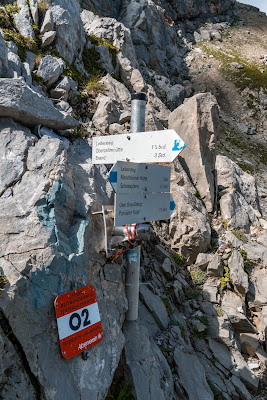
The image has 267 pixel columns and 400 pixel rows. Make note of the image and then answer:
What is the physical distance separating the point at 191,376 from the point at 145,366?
5.55ft

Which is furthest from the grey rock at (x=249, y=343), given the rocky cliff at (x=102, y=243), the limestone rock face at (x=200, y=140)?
the limestone rock face at (x=200, y=140)

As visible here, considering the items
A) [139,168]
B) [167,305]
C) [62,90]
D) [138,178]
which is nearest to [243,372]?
[167,305]

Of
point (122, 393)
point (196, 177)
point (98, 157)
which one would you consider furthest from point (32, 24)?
point (122, 393)

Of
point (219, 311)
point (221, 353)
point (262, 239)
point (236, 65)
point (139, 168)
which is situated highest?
point (236, 65)

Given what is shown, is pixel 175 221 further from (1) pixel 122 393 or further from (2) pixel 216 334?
(1) pixel 122 393

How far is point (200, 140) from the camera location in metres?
13.8

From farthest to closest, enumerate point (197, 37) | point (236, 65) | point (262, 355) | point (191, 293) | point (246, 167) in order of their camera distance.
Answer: point (197, 37) → point (236, 65) → point (246, 167) → point (191, 293) → point (262, 355)

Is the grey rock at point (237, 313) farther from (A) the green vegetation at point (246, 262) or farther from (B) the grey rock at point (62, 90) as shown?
(B) the grey rock at point (62, 90)

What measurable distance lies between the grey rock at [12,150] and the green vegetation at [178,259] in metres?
6.85

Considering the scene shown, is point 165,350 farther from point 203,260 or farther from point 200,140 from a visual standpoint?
point 200,140

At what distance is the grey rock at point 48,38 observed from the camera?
1306cm

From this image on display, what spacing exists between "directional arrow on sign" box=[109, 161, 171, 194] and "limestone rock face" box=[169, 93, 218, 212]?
854cm

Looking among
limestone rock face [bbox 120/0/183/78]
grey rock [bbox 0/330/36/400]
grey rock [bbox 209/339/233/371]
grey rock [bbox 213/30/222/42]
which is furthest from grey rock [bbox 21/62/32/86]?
grey rock [bbox 213/30/222/42]

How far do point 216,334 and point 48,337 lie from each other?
6173mm
